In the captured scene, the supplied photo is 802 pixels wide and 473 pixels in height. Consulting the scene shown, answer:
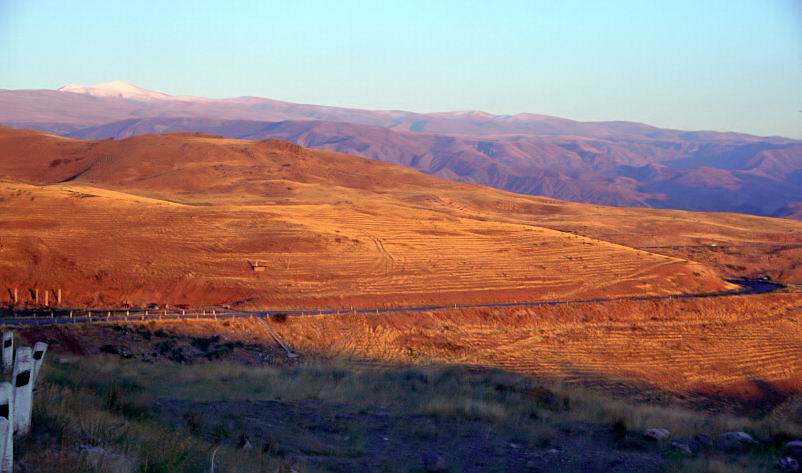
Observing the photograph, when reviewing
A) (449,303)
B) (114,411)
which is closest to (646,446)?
(114,411)

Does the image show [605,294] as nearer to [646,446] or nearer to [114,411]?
[646,446]

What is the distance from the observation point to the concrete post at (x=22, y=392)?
734 cm

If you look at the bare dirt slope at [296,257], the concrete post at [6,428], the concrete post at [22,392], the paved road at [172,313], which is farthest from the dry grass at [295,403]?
the bare dirt slope at [296,257]

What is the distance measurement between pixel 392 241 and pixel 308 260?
8070 mm

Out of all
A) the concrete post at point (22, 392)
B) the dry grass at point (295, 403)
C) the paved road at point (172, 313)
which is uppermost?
the concrete post at point (22, 392)

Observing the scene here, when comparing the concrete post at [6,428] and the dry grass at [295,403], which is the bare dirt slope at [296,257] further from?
the concrete post at [6,428]

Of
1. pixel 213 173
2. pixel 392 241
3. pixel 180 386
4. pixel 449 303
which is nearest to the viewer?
pixel 180 386

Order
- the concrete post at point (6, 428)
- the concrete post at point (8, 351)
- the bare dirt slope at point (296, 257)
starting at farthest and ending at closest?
the bare dirt slope at point (296, 257), the concrete post at point (8, 351), the concrete post at point (6, 428)

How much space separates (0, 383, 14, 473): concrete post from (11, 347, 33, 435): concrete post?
1.29 m

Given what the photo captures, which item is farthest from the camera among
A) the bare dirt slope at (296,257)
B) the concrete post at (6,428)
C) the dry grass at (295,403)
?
the bare dirt slope at (296,257)

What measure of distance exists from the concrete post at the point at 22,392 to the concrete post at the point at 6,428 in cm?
129

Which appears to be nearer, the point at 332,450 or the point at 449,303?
the point at 332,450

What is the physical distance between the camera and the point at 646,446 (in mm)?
11977

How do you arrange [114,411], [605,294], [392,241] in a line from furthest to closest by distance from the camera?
[392,241]
[605,294]
[114,411]
